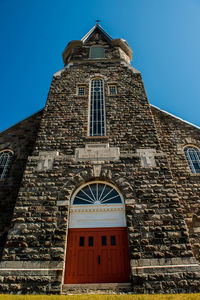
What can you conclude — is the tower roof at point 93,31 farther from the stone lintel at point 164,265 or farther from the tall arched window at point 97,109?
the stone lintel at point 164,265

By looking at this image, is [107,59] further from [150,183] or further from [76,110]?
[150,183]

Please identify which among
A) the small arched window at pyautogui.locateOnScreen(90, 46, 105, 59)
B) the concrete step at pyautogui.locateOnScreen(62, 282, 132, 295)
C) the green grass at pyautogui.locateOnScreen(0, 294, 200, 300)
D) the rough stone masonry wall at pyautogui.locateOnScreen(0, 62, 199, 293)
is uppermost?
the small arched window at pyautogui.locateOnScreen(90, 46, 105, 59)

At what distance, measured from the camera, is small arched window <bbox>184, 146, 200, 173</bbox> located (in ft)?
30.4

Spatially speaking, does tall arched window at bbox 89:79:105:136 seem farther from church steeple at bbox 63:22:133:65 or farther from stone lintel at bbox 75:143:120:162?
church steeple at bbox 63:22:133:65

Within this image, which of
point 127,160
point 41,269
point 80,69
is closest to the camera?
point 41,269

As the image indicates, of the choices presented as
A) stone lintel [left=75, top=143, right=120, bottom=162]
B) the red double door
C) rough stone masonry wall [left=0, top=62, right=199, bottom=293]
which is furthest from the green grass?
stone lintel [left=75, top=143, right=120, bottom=162]

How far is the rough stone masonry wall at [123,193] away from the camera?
5.72 meters

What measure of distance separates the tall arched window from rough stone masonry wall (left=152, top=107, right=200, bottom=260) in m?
3.03

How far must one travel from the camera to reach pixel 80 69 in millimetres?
12258

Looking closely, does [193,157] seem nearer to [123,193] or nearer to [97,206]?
[123,193]

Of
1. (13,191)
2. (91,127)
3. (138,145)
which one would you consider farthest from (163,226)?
(13,191)

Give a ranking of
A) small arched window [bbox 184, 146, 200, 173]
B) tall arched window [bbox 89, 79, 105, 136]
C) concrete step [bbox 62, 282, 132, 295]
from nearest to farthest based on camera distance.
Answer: concrete step [bbox 62, 282, 132, 295], small arched window [bbox 184, 146, 200, 173], tall arched window [bbox 89, 79, 105, 136]

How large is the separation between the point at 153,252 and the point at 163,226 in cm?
87

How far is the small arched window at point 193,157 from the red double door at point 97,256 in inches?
181
